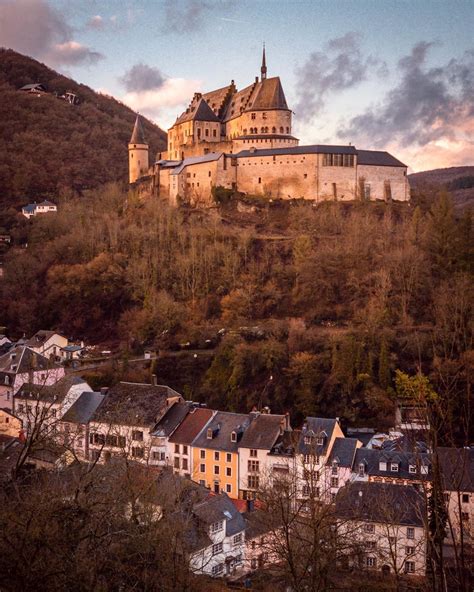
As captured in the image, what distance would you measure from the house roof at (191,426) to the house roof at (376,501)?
9.83m

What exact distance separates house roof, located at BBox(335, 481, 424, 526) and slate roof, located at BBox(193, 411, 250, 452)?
26.0 feet

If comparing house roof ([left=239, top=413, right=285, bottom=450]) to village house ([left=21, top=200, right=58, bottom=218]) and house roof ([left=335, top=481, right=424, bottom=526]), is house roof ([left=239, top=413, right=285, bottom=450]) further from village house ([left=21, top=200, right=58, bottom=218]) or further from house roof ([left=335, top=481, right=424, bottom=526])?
village house ([left=21, top=200, right=58, bottom=218])

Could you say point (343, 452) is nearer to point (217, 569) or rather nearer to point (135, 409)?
point (217, 569)

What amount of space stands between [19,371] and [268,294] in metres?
18.8

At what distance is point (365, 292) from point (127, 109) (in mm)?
100656

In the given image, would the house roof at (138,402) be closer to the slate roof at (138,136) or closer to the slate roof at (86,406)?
the slate roof at (86,406)

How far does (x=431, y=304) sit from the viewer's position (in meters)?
47.5

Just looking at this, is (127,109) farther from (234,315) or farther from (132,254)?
(234,315)

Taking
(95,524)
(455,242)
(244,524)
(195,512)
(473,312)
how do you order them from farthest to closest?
(455,242)
(473,312)
(244,524)
(195,512)
(95,524)

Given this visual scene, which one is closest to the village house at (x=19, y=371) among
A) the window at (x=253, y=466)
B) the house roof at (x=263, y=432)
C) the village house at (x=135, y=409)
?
the village house at (x=135, y=409)

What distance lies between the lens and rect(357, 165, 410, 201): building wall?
6288 centimetres

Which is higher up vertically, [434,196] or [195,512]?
[434,196]

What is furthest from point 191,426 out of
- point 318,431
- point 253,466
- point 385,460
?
point 385,460

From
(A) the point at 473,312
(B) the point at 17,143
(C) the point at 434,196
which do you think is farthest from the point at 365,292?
(B) the point at 17,143
